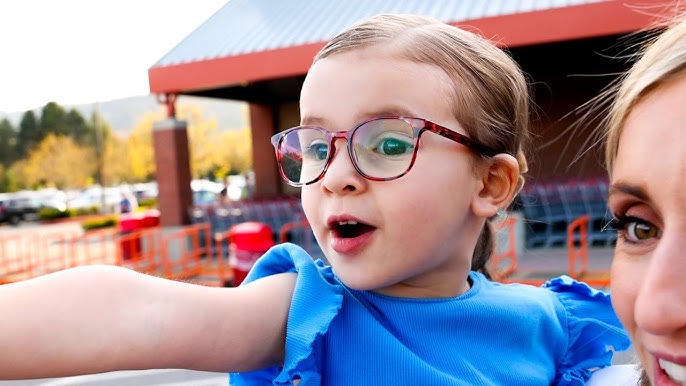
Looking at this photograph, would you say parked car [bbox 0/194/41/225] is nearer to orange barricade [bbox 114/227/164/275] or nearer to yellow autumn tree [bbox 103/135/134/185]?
yellow autumn tree [bbox 103/135/134/185]

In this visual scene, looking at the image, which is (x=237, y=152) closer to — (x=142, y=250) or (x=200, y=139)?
(x=200, y=139)

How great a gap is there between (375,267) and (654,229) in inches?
20.8

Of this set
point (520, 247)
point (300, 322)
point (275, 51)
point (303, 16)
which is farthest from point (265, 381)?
point (303, 16)

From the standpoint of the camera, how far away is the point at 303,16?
14.8 meters

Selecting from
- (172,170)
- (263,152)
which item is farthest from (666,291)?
(263,152)

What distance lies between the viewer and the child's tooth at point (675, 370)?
987mm

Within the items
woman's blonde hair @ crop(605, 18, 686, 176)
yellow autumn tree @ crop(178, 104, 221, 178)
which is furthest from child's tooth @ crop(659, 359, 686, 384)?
yellow autumn tree @ crop(178, 104, 221, 178)

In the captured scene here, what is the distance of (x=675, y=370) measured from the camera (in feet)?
3.27

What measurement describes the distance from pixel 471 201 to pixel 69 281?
89 cm

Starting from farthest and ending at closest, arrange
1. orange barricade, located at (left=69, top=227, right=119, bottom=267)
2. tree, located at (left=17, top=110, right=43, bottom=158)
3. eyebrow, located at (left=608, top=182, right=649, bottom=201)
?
1. tree, located at (left=17, top=110, right=43, bottom=158)
2. orange barricade, located at (left=69, top=227, right=119, bottom=267)
3. eyebrow, located at (left=608, top=182, right=649, bottom=201)

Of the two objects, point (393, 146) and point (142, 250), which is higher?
point (393, 146)

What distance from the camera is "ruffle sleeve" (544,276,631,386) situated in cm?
170

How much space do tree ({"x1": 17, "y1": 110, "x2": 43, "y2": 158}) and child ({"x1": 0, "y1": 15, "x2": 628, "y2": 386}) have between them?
68.0m

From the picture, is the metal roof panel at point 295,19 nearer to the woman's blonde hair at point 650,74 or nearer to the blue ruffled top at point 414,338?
the blue ruffled top at point 414,338
